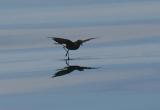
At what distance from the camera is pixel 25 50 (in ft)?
28.4

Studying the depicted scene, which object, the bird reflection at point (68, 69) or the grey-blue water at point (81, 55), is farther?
the bird reflection at point (68, 69)

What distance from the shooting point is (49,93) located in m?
6.79

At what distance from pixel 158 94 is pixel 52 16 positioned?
420cm

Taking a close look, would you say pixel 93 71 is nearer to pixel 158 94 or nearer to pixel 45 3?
pixel 158 94

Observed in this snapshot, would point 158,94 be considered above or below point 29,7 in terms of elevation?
below

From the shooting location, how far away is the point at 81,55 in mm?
8352

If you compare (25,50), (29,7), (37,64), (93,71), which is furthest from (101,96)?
(29,7)

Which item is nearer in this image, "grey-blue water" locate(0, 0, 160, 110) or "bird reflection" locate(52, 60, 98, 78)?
"grey-blue water" locate(0, 0, 160, 110)

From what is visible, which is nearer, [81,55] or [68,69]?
[68,69]

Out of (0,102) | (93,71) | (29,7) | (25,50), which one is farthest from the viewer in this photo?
(29,7)

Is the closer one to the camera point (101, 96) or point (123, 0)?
point (101, 96)

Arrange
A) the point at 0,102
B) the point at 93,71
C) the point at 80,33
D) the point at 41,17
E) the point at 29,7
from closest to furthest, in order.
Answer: the point at 0,102 < the point at 93,71 < the point at 80,33 < the point at 41,17 < the point at 29,7

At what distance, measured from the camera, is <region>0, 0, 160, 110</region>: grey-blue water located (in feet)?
21.7

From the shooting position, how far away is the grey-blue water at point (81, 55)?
6.62m
